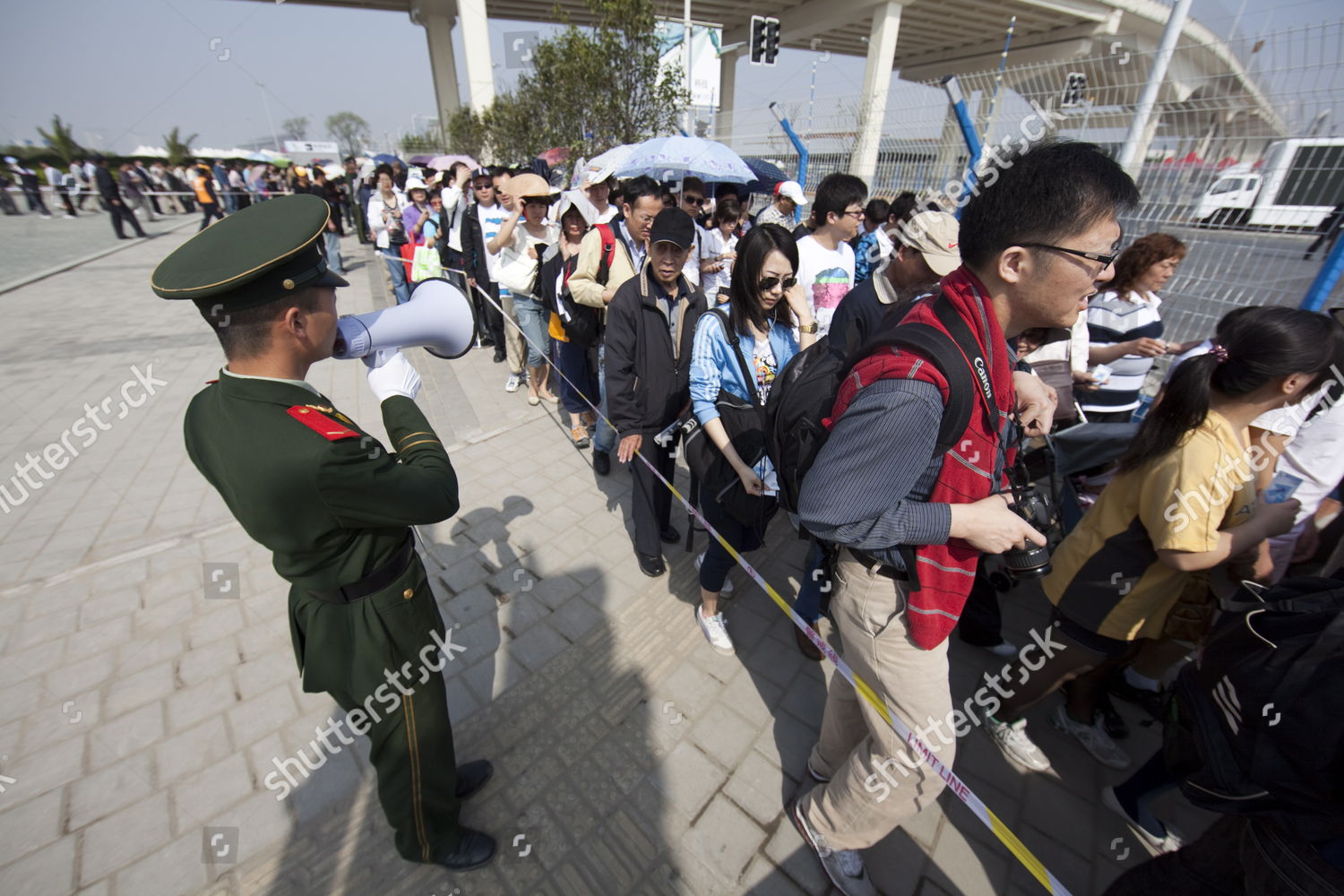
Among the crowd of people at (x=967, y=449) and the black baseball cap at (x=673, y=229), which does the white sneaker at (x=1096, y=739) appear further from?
the black baseball cap at (x=673, y=229)

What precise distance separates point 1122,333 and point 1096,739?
2467mm

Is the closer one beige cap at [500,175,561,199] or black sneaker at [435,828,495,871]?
black sneaker at [435,828,495,871]

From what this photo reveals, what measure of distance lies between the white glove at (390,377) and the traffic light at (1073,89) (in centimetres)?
563

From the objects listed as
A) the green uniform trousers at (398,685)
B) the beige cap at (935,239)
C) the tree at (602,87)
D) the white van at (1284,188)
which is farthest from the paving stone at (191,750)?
the tree at (602,87)

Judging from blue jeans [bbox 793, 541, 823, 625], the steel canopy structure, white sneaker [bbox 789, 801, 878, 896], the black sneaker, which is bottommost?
the black sneaker

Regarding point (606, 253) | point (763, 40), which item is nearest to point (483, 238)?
point (606, 253)

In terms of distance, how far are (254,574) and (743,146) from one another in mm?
12029

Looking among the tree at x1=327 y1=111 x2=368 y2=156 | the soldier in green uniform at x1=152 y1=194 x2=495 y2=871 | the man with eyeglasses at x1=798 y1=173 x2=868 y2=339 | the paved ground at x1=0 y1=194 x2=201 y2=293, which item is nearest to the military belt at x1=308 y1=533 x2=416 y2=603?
the soldier in green uniform at x1=152 y1=194 x2=495 y2=871

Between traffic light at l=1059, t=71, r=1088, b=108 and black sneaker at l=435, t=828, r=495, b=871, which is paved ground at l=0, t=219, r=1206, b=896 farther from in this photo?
traffic light at l=1059, t=71, r=1088, b=108

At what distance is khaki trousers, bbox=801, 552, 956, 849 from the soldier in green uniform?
4.03 feet

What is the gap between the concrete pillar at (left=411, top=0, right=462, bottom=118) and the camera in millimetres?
28981

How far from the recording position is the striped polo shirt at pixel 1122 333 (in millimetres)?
3332

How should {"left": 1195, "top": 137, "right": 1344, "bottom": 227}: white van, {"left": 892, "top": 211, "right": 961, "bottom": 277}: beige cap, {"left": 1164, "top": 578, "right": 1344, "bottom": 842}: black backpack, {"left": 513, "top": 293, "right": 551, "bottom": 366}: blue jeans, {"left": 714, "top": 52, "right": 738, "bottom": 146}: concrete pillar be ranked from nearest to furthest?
{"left": 1164, "top": 578, "right": 1344, "bottom": 842}: black backpack < {"left": 892, "top": 211, "right": 961, "bottom": 277}: beige cap < {"left": 1195, "top": 137, "right": 1344, "bottom": 227}: white van < {"left": 513, "top": 293, "right": 551, "bottom": 366}: blue jeans < {"left": 714, "top": 52, "right": 738, "bottom": 146}: concrete pillar

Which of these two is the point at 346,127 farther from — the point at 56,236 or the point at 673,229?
the point at 673,229
